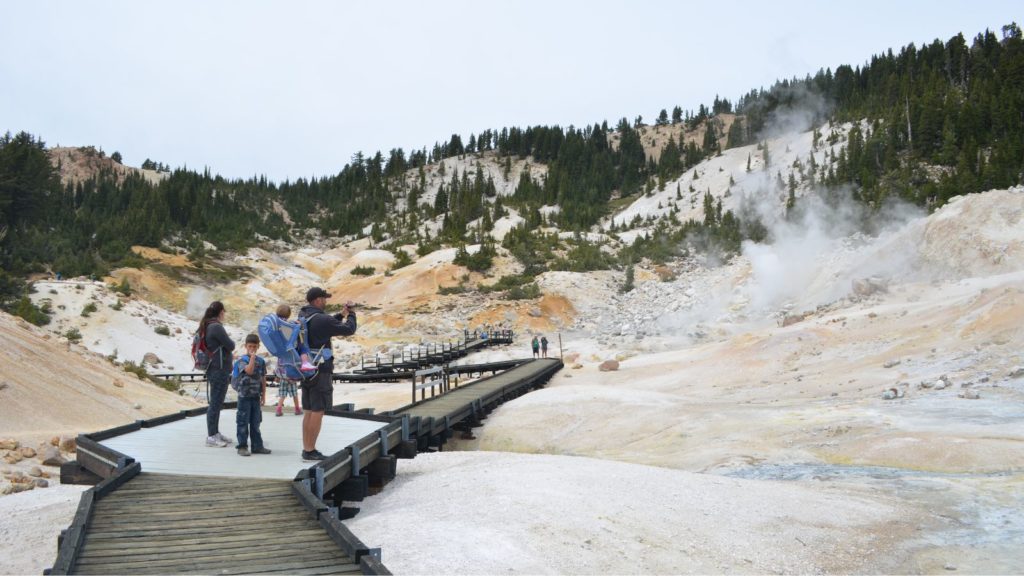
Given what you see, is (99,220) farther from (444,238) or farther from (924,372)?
(924,372)

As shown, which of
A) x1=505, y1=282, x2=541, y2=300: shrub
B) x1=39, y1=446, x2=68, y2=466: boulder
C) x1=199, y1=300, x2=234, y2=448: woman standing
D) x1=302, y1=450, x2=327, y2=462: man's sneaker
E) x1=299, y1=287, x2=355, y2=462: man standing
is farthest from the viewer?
x1=505, y1=282, x2=541, y2=300: shrub

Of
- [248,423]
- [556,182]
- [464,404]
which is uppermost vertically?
[556,182]

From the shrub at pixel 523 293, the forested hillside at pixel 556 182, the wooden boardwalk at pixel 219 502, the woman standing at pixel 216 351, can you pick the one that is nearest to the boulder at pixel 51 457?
the wooden boardwalk at pixel 219 502

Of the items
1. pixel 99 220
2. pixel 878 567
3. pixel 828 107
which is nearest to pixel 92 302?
pixel 878 567

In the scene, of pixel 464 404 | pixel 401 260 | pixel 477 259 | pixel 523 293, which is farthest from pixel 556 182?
pixel 464 404

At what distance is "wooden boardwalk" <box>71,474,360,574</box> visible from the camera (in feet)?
14.3

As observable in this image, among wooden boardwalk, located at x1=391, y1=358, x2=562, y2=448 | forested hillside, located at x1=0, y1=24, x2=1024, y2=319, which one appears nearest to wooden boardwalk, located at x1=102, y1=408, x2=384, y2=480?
wooden boardwalk, located at x1=391, y1=358, x2=562, y2=448

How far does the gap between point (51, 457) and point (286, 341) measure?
5.58 m

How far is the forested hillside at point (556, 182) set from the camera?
5009 cm

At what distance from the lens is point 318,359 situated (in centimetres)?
713

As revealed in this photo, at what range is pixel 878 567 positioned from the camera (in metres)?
6.34

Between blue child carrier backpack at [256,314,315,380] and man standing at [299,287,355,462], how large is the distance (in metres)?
0.10

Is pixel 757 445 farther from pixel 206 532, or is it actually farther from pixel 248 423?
pixel 206 532

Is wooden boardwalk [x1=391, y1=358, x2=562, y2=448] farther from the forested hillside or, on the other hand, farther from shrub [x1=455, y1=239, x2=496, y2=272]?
shrub [x1=455, y1=239, x2=496, y2=272]
